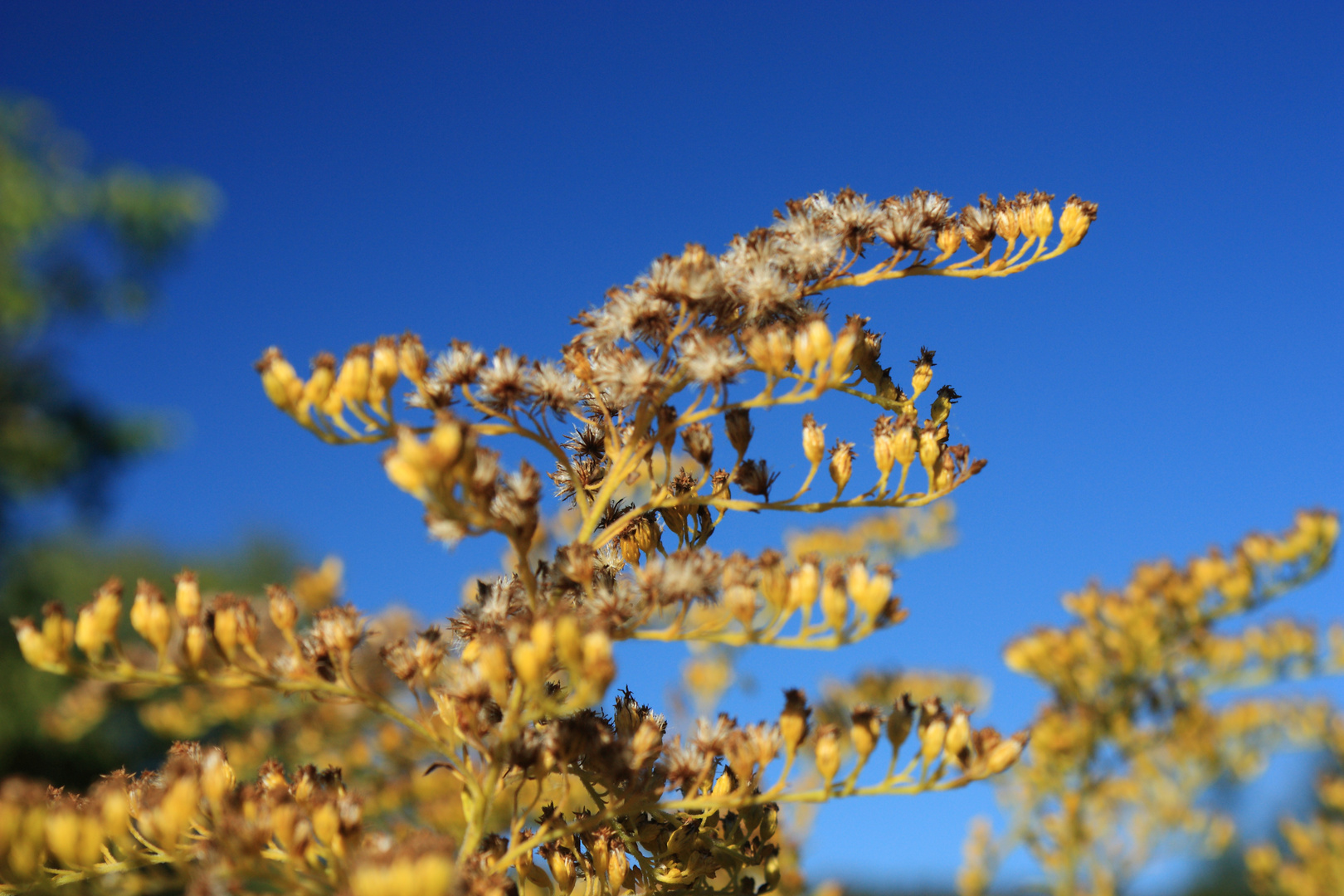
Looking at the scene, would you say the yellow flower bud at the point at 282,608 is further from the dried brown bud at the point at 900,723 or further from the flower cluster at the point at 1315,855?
the flower cluster at the point at 1315,855

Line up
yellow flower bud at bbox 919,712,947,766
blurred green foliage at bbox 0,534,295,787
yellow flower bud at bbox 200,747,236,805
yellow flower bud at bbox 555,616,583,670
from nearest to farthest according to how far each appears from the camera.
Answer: yellow flower bud at bbox 555,616,583,670 < yellow flower bud at bbox 200,747,236,805 < yellow flower bud at bbox 919,712,947,766 < blurred green foliage at bbox 0,534,295,787

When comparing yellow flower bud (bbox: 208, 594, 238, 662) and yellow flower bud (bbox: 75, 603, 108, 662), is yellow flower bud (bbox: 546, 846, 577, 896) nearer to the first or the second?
yellow flower bud (bbox: 208, 594, 238, 662)

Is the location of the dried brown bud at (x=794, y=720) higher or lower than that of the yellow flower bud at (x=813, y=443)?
lower

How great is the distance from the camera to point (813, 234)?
2.00 meters

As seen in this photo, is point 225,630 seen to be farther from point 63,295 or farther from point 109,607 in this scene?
point 63,295

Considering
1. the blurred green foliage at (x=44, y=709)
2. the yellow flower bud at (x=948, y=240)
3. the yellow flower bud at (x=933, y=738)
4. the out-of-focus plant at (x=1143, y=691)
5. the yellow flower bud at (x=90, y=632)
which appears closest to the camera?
the yellow flower bud at (x=90, y=632)

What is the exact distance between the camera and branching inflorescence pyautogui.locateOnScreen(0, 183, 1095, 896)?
61.3 inches

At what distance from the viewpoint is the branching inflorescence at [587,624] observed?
1.56 meters

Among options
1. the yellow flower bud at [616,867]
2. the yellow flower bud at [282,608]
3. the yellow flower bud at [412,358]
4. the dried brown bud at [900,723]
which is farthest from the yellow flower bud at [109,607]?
the dried brown bud at [900,723]

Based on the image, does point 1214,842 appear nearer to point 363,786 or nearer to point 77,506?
point 363,786

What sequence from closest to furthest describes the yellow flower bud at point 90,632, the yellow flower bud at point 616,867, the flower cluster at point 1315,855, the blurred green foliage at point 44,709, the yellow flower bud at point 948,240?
the yellow flower bud at point 90,632, the yellow flower bud at point 616,867, the yellow flower bud at point 948,240, the flower cluster at point 1315,855, the blurred green foliage at point 44,709

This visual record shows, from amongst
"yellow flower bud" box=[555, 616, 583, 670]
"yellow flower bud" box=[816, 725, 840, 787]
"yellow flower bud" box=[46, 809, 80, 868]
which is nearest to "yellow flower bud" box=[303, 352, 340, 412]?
"yellow flower bud" box=[555, 616, 583, 670]

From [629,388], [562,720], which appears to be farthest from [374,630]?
[629,388]

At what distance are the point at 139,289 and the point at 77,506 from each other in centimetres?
611
